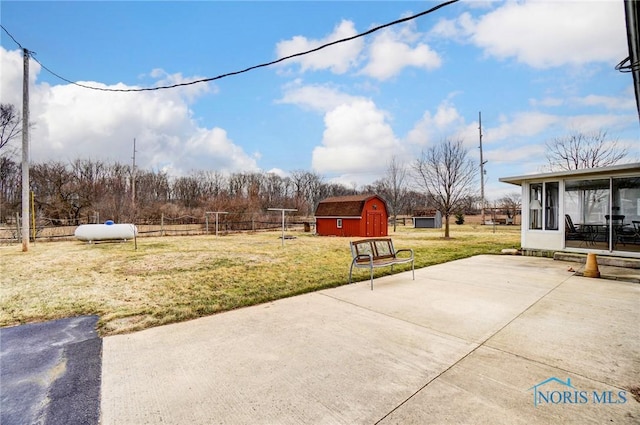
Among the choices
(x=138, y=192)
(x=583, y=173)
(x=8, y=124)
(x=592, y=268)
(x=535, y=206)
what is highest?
(x=8, y=124)

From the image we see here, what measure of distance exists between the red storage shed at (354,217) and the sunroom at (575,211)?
11.0m

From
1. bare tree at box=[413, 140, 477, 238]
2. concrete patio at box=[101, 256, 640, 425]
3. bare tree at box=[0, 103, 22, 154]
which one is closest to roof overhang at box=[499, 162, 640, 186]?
concrete patio at box=[101, 256, 640, 425]

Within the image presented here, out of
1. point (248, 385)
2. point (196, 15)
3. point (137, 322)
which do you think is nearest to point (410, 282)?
point (248, 385)

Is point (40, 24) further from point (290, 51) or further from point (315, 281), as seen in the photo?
point (315, 281)

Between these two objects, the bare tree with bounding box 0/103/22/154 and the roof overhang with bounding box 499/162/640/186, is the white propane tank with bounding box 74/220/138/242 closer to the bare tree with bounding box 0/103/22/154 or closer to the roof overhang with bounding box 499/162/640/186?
the bare tree with bounding box 0/103/22/154

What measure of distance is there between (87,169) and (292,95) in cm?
3316

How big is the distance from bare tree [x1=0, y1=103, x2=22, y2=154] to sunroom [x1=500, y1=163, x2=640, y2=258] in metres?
31.2

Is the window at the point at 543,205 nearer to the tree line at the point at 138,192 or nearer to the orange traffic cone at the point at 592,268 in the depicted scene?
the orange traffic cone at the point at 592,268

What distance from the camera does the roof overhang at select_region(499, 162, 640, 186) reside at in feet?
26.6

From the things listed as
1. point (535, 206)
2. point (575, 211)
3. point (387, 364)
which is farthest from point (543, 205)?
point (387, 364)

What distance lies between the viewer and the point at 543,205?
33.2 ft

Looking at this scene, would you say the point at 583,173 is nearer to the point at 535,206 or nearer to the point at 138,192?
the point at 535,206

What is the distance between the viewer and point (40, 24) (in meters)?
7.76

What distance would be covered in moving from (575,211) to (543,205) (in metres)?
2.13
